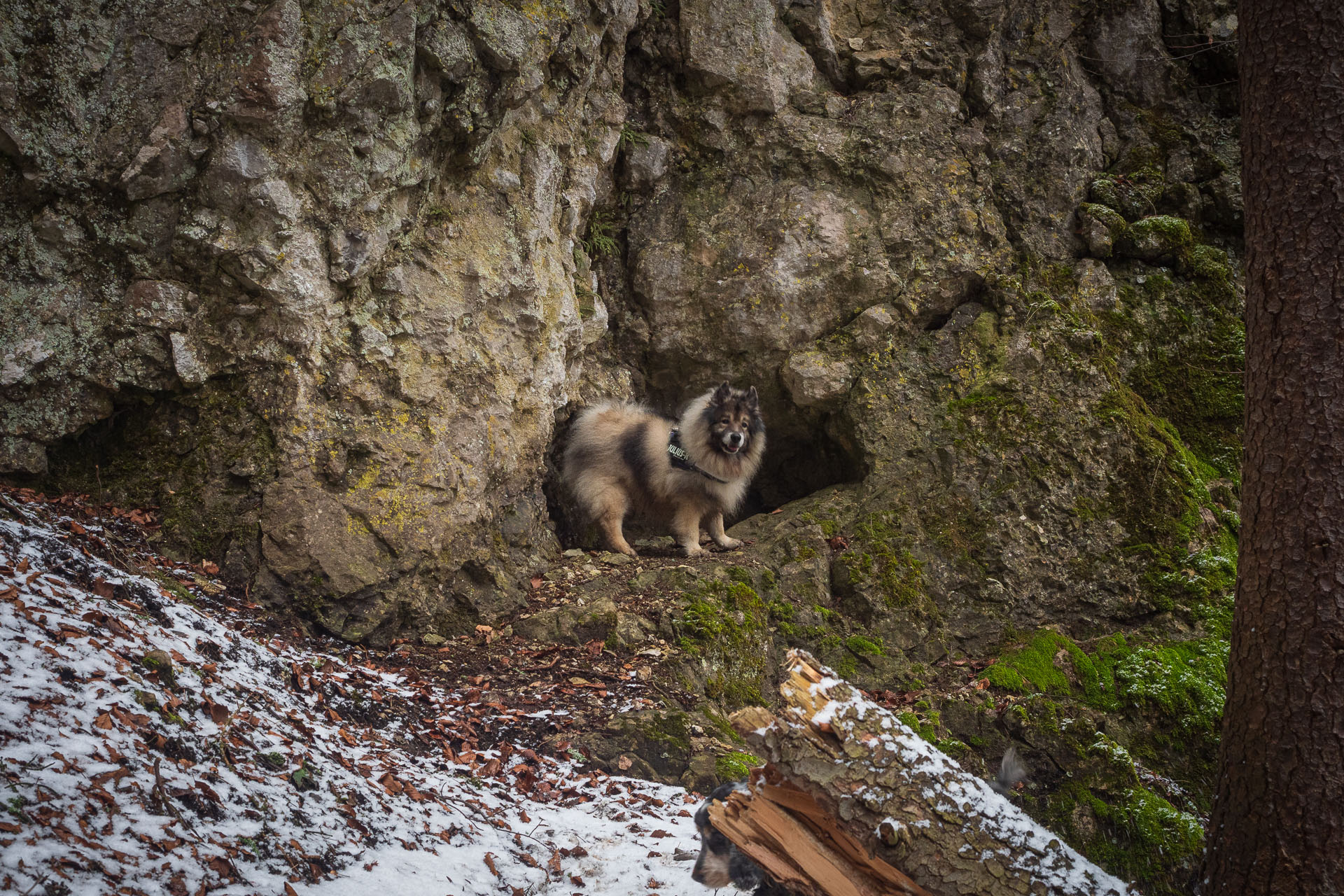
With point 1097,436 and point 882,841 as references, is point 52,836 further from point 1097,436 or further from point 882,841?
point 1097,436

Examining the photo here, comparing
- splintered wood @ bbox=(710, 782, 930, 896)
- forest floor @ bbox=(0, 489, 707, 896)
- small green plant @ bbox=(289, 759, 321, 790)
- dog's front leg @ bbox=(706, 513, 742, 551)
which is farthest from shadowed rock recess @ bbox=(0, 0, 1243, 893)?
splintered wood @ bbox=(710, 782, 930, 896)

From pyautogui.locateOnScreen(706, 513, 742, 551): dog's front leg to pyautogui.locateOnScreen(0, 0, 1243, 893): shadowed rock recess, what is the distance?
1.05ft

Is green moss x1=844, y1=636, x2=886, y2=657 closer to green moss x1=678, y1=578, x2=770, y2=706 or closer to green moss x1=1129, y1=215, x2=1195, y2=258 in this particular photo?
green moss x1=678, y1=578, x2=770, y2=706

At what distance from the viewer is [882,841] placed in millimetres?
2666

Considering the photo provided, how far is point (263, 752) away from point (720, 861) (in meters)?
2.07

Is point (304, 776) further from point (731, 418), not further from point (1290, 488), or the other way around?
point (731, 418)

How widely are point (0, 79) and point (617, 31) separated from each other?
15.4ft

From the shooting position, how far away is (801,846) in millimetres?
2867

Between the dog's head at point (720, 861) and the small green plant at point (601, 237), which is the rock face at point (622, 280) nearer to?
the small green plant at point (601, 237)

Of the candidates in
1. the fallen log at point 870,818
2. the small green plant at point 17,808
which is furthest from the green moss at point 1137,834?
the small green plant at point 17,808

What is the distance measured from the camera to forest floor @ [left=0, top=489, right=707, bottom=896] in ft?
8.75

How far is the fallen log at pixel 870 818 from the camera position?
2.67 m

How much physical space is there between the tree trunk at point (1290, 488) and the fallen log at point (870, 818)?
57cm

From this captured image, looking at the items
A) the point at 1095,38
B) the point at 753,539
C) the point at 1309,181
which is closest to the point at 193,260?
the point at 753,539
